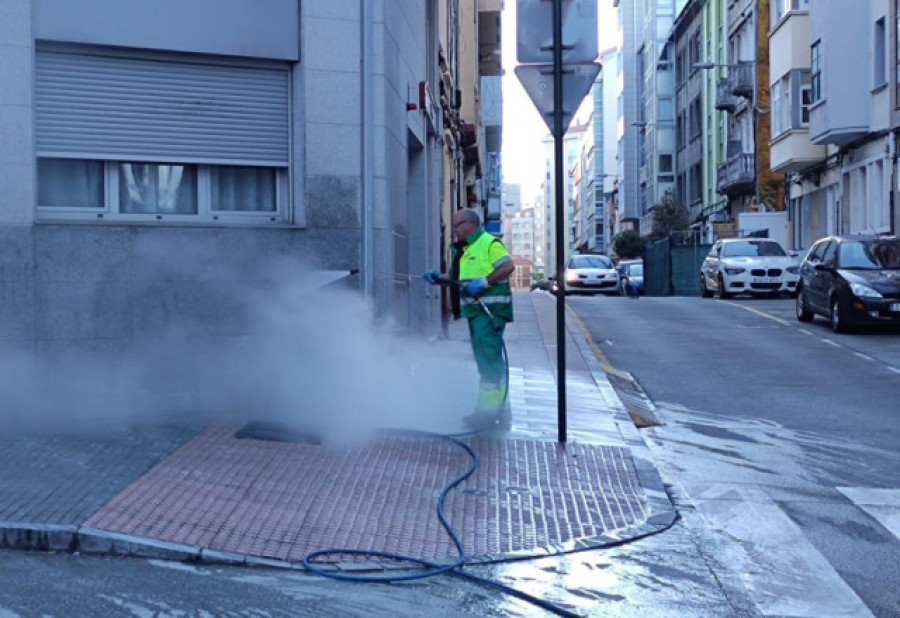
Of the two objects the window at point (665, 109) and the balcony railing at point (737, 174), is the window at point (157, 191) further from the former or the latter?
the window at point (665, 109)

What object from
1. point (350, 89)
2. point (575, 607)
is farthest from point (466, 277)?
point (575, 607)

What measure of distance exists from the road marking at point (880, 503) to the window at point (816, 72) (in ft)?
88.9

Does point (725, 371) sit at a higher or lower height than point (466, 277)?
lower

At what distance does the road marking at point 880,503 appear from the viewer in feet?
23.1

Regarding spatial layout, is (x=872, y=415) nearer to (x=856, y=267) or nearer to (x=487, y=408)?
(x=487, y=408)

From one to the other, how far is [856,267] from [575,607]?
49.3 feet

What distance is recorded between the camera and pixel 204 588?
17.7ft

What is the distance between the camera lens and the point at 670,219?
58812mm

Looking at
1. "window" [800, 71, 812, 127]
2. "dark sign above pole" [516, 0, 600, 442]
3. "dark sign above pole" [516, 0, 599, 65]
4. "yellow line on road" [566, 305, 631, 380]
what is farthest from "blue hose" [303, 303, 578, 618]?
"window" [800, 71, 812, 127]

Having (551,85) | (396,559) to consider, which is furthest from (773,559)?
(551,85)

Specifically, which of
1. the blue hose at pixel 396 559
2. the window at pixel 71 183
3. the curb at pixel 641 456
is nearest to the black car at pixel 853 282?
the curb at pixel 641 456

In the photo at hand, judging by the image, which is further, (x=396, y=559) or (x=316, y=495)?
(x=316, y=495)

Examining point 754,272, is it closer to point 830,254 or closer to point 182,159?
point 830,254

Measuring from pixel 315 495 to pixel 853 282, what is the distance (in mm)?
13477
